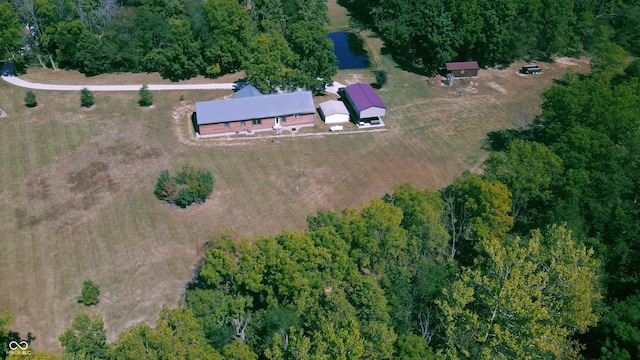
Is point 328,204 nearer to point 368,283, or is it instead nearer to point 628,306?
point 368,283

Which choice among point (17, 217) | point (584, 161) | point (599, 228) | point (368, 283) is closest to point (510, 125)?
point (584, 161)

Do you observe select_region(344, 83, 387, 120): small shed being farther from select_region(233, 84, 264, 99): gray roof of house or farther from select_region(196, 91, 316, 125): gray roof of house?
select_region(233, 84, 264, 99): gray roof of house

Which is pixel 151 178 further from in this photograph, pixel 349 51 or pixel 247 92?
pixel 349 51

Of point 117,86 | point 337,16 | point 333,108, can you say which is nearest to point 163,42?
point 117,86

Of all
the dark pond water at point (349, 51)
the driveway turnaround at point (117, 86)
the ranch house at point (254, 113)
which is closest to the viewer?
the ranch house at point (254, 113)

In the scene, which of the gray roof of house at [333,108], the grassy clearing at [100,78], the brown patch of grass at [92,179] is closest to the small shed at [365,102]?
the gray roof of house at [333,108]

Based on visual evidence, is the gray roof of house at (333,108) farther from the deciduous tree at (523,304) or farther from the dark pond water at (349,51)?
the deciduous tree at (523,304)
